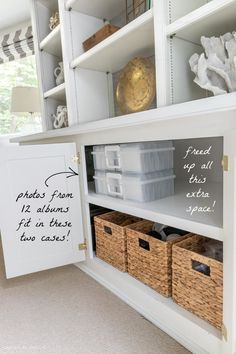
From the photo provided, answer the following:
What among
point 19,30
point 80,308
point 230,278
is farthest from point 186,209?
point 19,30

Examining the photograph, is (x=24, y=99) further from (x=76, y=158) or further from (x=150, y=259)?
(x=150, y=259)

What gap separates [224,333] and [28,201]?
1.07m

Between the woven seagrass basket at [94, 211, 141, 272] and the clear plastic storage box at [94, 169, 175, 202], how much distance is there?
163 mm

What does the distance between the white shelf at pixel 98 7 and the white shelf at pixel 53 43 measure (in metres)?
0.18

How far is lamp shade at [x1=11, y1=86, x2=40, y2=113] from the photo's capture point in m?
2.49

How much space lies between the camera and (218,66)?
822 mm

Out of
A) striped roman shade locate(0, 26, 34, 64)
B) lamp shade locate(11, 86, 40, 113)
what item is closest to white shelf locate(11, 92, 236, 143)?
lamp shade locate(11, 86, 40, 113)

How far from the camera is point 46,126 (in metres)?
2.05

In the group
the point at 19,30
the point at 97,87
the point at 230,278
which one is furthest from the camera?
the point at 19,30

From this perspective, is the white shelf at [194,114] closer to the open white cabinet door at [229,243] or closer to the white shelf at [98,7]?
the open white cabinet door at [229,243]

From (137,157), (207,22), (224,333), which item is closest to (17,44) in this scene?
(137,157)

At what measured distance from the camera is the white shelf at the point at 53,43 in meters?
1.63

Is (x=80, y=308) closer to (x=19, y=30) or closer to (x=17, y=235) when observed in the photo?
(x=17, y=235)

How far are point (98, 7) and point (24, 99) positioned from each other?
1365 mm
